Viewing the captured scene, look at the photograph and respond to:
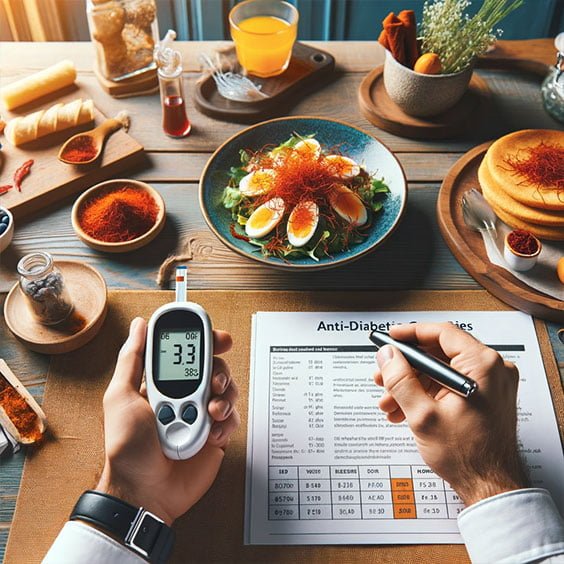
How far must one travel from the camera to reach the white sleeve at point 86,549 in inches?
31.9

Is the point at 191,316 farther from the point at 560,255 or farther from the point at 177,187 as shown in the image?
the point at 560,255

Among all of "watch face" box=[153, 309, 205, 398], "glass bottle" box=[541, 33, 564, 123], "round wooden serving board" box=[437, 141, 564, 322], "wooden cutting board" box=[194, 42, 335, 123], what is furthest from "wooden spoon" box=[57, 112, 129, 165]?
"glass bottle" box=[541, 33, 564, 123]

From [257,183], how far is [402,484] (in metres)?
0.67

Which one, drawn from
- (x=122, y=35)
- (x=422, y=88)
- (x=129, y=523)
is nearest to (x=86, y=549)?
(x=129, y=523)

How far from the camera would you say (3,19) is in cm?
236

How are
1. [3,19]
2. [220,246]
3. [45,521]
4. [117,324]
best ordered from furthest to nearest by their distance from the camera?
1. [3,19]
2. [220,246]
3. [117,324]
4. [45,521]

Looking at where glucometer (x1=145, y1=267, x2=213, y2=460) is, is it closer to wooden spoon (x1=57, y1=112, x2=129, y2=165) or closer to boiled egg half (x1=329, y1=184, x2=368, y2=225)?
boiled egg half (x1=329, y1=184, x2=368, y2=225)

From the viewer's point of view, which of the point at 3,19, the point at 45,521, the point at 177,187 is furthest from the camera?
the point at 3,19

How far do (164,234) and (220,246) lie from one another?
0.13 meters

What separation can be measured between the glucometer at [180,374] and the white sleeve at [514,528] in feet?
1.30

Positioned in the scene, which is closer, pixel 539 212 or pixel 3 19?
pixel 539 212

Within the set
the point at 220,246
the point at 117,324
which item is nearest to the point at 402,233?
the point at 220,246

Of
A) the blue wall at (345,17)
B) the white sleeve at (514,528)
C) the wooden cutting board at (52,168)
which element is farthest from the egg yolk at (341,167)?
the blue wall at (345,17)

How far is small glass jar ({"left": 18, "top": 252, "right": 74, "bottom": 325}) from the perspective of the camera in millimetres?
1085
